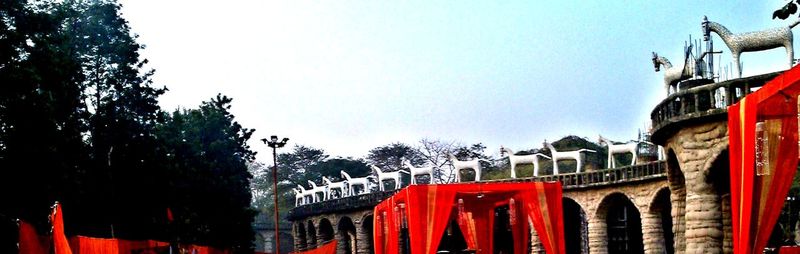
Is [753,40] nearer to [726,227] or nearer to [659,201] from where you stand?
[726,227]

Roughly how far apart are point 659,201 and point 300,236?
33.6 m

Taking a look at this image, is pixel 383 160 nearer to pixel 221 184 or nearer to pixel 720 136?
pixel 221 184

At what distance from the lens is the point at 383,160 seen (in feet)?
251

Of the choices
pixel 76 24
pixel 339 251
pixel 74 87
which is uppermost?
pixel 76 24

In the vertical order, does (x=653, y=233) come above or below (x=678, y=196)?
below

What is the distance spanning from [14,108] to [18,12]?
1.93 meters

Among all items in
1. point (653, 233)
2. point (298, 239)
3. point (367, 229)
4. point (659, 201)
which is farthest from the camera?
point (298, 239)

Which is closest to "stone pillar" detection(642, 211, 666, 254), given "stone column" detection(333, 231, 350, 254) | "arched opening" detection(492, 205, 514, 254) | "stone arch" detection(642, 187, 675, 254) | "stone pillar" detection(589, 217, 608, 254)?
"stone arch" detection(642, 187, 675, 254)

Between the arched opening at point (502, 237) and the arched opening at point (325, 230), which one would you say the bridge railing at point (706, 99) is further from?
the arched opening at point (325, 230)

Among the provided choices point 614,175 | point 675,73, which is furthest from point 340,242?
point 675,73

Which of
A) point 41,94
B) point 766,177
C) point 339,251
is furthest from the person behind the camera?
point 339,251

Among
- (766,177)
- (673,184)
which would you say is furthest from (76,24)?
(766,177)

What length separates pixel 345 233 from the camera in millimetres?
54781

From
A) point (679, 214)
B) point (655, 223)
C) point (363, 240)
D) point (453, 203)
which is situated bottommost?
point (363, 240)
